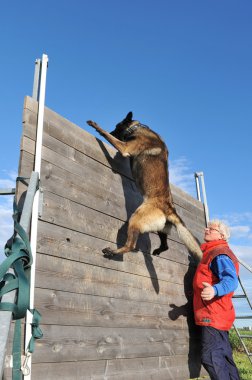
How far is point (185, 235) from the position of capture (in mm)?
4164

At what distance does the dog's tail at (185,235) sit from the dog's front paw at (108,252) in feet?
2.85

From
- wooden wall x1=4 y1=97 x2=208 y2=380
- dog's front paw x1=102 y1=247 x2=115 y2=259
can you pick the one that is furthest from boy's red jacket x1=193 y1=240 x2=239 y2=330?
dog's front paw x1=102 y1=247 x2=115 y2=259

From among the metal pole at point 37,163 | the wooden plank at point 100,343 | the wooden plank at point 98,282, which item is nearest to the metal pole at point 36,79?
the metal pole at point 37,163

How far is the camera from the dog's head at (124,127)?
15.6 ft

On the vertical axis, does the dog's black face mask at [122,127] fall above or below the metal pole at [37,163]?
above

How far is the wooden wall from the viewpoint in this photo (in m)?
2.81

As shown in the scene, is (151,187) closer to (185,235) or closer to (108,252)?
(185,235)

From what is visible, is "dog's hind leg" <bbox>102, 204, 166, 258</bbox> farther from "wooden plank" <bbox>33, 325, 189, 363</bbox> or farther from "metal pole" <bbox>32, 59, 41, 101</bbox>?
"metal pole" <bbox>32, 59, 41, 101</bbox>

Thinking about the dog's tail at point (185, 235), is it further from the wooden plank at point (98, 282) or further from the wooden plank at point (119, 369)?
the wooden plank at point (119, 369)

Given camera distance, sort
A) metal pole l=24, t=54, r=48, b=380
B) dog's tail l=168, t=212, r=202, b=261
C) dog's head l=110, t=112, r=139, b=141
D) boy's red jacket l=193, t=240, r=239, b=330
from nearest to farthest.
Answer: metal pole l=24, t=54, r=48, b=380 < boy's red jacket l=193, t=240, r=239, b=330 < dog's tail l=168, t=212, r=202, b=261 < dog's head l=110, t=112, r=139, b=141

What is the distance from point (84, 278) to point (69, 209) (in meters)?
0.60

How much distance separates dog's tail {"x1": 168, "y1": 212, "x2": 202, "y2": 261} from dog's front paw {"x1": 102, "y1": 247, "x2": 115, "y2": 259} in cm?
87

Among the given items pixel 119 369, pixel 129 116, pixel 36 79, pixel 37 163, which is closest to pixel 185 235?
pixel 119 369

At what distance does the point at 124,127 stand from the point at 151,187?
45.1 inches
